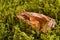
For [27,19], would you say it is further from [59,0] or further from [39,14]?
[59,0]

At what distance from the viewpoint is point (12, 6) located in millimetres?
2543

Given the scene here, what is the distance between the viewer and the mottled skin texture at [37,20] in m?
2.18

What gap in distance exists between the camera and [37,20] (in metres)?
2.21

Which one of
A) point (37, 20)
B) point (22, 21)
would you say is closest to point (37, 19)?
point (37, 20)

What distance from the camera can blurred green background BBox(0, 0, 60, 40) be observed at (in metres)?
2.12

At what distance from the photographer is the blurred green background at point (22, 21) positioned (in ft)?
6.95

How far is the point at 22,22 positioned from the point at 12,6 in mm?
418

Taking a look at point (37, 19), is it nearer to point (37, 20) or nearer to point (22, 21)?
point (37, 20)

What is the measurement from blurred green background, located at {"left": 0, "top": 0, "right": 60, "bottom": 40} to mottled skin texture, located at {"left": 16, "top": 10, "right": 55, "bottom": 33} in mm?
51

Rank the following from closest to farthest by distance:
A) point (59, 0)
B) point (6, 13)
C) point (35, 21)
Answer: point (35, 21)
point (6, 13)
point (59, 0)

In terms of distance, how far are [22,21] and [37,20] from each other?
18 centimetres

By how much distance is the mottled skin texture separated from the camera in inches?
85.7

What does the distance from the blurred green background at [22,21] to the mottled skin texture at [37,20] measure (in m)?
0.05

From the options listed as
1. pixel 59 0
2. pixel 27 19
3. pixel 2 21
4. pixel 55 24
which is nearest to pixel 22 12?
pixel 27 19
